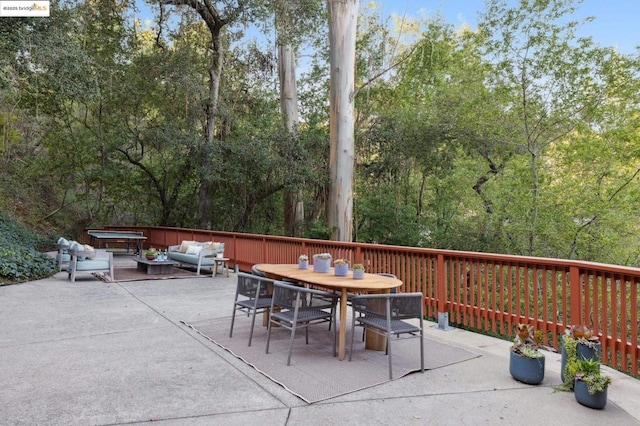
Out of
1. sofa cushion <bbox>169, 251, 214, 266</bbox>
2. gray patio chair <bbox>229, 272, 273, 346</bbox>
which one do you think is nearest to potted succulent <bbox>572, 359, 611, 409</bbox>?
gray patio chair <bbox>229, 272, 273, 346</bbox>

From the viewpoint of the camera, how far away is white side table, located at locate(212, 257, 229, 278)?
840cm

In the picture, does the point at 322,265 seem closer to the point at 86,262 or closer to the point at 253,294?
the point at 253,294

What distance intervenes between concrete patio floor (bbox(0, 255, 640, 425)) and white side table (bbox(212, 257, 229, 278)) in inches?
156

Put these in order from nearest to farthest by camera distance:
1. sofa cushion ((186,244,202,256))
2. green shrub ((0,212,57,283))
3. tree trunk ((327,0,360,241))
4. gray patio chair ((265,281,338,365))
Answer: gray patio chair ((265,281,338,365)) → green shrub ((0,212,57,283)) → sofa cushion ((186,244,202,256)) → tree trunk ((327,0,360,241))

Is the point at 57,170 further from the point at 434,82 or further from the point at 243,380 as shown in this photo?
the point at 243,380

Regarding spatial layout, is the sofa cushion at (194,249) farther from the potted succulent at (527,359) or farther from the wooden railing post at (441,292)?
the potted succulent at (527,359)

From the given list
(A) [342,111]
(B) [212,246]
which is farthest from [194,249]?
(A) [342,111]

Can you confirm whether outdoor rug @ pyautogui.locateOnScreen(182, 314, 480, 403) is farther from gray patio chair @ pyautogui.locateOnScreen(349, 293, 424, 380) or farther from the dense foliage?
the dense foliage

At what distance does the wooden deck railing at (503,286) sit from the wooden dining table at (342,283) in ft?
3.55

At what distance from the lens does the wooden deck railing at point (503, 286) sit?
311cm

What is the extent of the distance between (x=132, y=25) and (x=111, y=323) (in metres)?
12.0

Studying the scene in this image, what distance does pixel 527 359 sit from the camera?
116 inches

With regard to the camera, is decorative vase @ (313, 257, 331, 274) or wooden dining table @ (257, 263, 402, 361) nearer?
wooden dining table @ (257, 263, 402, 361)

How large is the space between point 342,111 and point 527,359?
7.71 m
